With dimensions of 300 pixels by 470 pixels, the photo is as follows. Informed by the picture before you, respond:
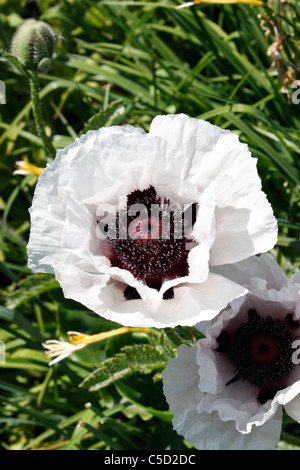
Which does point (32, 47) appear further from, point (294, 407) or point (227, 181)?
point (294, 407)

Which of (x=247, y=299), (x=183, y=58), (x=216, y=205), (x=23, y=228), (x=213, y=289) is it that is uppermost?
(x=183, y=58)

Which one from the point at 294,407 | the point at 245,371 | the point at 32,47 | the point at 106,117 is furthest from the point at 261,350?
the point at 32,47

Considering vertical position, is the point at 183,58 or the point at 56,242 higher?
the point at 183,58

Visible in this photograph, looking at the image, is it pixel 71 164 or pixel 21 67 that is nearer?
pixel 71 164

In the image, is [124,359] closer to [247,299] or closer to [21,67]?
[247,299]

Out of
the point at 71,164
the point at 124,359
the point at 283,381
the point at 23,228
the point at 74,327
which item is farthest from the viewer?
the point at 23,228

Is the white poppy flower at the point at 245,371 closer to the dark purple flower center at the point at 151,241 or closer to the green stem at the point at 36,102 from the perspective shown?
the dark purple flower center at the point at 151,241

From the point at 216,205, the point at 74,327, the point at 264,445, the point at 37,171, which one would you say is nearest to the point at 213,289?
the point at 216,205
